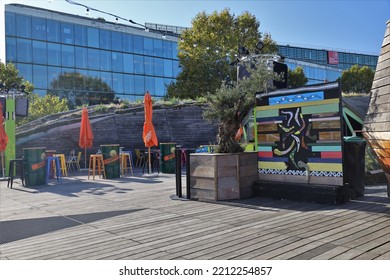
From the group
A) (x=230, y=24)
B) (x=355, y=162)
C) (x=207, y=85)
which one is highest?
(x=230, y=24)

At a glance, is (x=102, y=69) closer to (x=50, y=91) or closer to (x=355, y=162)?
(x=50, y=91)

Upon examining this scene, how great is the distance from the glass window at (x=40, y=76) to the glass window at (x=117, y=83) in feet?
21.0

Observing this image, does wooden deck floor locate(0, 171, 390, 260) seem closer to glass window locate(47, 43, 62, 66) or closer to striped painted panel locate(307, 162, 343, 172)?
striped painted panel locate(307, 162, 343, 172)

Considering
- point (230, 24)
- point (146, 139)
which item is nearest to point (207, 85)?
point (230, 24)

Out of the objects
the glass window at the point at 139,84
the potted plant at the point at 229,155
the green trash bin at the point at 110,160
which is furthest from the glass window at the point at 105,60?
the potted plant at the point at 229,155

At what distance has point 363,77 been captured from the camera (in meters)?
38.1

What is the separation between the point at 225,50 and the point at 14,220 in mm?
21424

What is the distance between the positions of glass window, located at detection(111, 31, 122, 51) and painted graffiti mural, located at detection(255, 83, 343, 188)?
32.1 metres

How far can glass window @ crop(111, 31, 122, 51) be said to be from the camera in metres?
35.9

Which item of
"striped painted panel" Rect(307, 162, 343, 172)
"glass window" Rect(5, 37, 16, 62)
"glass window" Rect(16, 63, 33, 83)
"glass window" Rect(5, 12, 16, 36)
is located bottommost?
"striped painted panel" Rect(307, 162, 343, 172)

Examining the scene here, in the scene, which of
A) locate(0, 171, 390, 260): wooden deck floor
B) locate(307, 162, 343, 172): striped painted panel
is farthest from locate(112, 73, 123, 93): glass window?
locate(307, 162, 343, 172): striped painted panel

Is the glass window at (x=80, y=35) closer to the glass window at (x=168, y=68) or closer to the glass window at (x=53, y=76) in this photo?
the glass window at (x=53, y=76)

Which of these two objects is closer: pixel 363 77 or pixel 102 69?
pixel 102 69

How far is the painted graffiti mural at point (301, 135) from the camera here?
17.9ft
